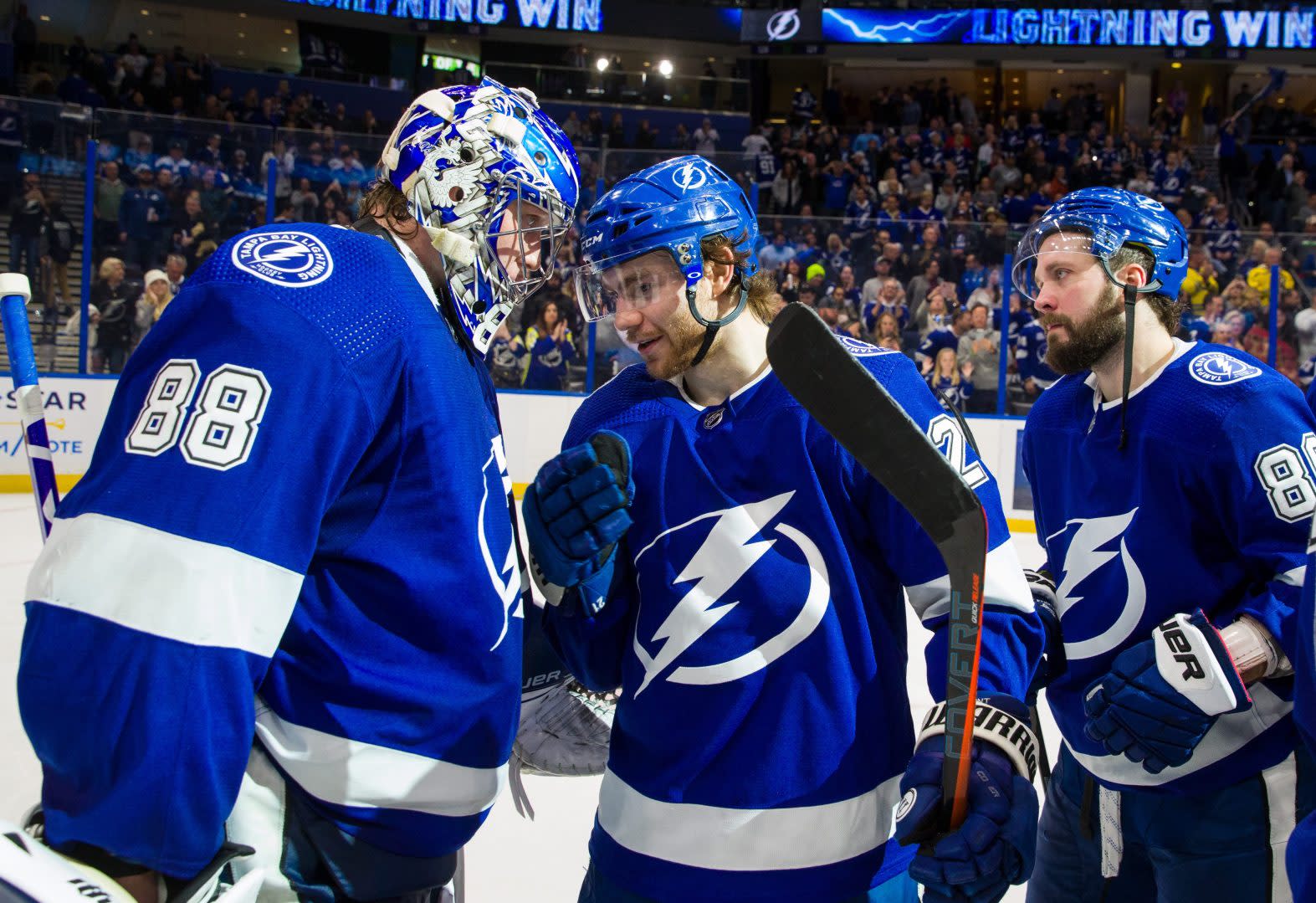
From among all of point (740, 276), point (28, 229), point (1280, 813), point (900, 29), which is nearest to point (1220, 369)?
point (1280, 813)

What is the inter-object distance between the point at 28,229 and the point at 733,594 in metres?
7.40

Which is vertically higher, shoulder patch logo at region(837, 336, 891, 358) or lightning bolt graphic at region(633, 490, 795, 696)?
shoulder patch logo at region(837, 336, 891, 358)

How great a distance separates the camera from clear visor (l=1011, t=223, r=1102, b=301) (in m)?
1.91

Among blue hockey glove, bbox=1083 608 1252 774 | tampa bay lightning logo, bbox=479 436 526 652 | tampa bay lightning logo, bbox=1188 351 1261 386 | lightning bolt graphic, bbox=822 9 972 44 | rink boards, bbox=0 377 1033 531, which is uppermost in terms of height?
lightning bolt graphic, bbox=822 9 972 44

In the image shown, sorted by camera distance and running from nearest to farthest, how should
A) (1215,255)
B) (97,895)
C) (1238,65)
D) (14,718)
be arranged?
(97,895), (14,718), (1215,255), (1238,65)

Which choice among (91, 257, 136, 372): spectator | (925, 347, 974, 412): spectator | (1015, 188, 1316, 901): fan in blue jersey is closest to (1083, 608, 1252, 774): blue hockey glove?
(1015, 188, 1316, 901): fan in blue jersey

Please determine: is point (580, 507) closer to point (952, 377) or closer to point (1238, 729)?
point (1238, 729)

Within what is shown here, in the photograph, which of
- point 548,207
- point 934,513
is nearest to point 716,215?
point 548,207

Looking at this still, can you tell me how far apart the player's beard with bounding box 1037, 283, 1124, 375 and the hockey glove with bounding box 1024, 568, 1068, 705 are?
0.36 meters

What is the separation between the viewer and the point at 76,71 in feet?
45.6

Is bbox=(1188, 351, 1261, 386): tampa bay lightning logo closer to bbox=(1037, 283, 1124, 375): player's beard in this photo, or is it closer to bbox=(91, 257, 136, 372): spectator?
bbox=(1037, 283, 1124, 375): player's beard

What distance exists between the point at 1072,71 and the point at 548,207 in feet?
66.4

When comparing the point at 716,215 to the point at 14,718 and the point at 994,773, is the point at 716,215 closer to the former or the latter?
the point at 994,773

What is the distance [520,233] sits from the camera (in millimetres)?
1344
